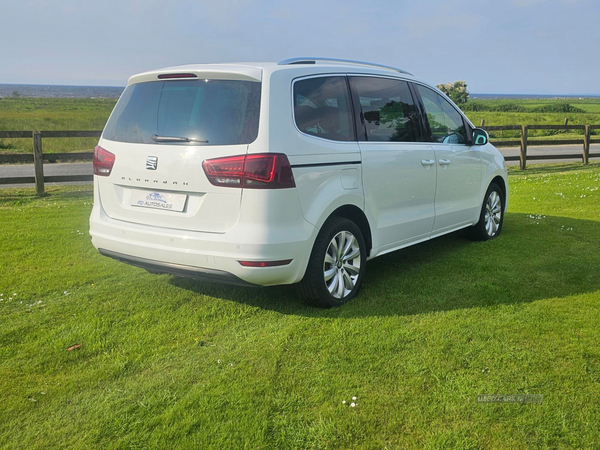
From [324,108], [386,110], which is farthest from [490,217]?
[324,108]

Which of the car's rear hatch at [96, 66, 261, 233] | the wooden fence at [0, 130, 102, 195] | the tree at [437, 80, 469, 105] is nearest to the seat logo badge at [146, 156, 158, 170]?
the car's rear hatch at [96, 66, 261, 233]

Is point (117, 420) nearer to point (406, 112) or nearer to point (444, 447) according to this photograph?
point (444, 447)

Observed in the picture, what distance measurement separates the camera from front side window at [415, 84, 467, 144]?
226 inches

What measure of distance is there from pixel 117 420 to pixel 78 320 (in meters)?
1.62

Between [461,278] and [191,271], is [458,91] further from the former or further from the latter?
[191,271]

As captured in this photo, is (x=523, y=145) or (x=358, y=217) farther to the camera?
(x=523, y=145)

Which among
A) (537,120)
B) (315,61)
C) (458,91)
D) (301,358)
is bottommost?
(301,358)

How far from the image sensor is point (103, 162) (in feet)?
14.5

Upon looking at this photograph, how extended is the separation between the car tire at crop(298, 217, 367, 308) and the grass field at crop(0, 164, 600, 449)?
121mm

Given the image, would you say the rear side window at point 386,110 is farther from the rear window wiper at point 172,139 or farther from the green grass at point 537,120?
the green grass at point 537,120

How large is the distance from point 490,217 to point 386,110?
2.68 m

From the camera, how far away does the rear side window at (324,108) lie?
163 inches

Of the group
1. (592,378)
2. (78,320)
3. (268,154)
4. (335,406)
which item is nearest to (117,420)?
(335,406)

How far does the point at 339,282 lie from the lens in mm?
4539
